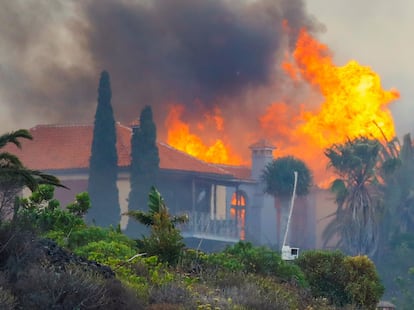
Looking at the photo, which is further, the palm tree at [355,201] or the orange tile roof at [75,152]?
the orange tile roof at [75,152]

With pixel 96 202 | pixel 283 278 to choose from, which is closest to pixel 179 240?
pixel 283 278

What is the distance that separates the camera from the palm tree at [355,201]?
6600cm

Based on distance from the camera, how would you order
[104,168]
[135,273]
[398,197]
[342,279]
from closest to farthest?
[135,273] < [342,279] < [104,168] < [398,197]

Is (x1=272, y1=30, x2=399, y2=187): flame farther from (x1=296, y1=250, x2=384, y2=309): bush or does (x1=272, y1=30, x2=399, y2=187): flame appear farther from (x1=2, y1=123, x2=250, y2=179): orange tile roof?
(x1=296, y1=250, x2=384, y2=309): bush

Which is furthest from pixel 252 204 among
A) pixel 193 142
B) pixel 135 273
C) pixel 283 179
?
pixel 135 273

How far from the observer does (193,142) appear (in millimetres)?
82938

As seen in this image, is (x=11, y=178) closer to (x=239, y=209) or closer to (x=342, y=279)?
(x=342, y=279)

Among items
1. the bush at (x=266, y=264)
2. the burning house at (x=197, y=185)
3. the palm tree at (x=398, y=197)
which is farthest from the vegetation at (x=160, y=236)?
the palm tree at (x=398, y=197)

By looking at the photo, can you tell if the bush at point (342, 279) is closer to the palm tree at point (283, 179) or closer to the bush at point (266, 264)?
the bush at point (266, 264)

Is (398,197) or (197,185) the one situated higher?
(398,197)

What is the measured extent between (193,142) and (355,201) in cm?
2042

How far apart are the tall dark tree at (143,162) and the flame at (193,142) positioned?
17.2 metres

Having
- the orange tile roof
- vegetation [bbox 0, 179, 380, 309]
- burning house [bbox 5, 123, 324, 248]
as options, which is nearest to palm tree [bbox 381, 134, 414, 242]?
burning house [bbox 5, 123, 324, 248]

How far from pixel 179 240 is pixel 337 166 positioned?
44.9 meters
